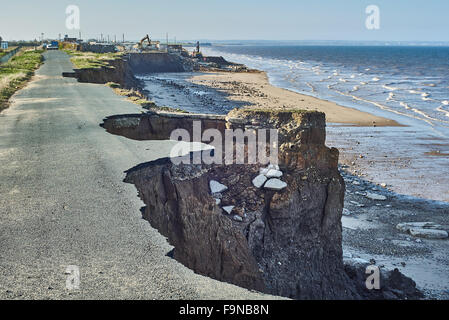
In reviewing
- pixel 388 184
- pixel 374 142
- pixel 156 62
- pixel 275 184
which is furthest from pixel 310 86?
pixel 275 184

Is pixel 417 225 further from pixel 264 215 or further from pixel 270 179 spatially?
pixel 264 215

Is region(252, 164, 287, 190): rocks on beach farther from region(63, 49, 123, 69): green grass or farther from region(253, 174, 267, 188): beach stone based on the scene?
region(63, 49, 123, 69): green grass

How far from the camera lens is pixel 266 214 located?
8555 millimetres

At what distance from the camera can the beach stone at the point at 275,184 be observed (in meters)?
8.75

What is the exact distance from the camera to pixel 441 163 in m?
21.9

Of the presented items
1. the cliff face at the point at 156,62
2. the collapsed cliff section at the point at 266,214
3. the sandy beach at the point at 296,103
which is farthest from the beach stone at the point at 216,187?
the cliff face at the point at 156,62

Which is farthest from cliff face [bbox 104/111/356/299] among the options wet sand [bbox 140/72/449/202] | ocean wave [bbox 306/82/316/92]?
ocean wave [bbox 306/82/316/92]

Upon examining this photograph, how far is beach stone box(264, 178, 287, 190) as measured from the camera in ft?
28.7

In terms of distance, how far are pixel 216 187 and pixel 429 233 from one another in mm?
9265

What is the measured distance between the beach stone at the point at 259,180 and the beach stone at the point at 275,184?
0.09 meters

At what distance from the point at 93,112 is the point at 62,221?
8103 mm

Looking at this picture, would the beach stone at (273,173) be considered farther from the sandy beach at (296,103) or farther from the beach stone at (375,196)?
the sandy beach at (296,103)

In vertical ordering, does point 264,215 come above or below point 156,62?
below
